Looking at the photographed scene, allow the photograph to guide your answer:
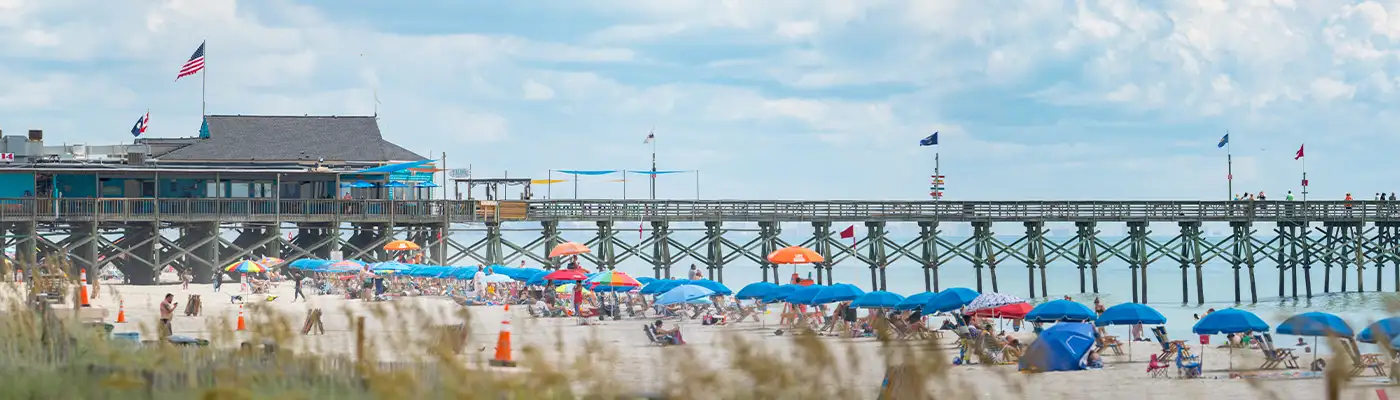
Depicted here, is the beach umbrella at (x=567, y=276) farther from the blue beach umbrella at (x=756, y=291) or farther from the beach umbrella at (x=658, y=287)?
the blue beach umbrella at (x=756, y=291)

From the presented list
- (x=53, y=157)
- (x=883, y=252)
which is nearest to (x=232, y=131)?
(x=53, y=157)

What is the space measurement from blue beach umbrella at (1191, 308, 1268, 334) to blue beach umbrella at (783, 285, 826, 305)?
849 cm

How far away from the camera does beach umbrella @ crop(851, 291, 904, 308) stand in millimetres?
27172

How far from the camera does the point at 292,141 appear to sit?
53.3 m

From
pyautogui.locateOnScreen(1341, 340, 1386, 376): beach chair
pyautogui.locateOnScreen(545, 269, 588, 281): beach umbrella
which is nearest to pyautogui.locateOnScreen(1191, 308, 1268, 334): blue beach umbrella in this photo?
pyautogui.locateOnScreen(1341, 340, 1386, 376): beach chair

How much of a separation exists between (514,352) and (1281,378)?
32.1ft

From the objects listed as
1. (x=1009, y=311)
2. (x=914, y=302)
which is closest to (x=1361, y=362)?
(x=1009, y=311)

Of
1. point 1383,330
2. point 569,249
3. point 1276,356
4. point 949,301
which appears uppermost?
point 569,249

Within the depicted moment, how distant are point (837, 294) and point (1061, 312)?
5726 millimetres

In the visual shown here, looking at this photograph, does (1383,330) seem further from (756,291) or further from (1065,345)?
(756,291)

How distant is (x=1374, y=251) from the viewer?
184 feet

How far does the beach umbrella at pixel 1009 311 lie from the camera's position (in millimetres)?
24828

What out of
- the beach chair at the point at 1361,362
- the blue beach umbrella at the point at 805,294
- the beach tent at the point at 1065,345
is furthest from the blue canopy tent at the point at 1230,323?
the blue beach umbrella at the point at 805,294

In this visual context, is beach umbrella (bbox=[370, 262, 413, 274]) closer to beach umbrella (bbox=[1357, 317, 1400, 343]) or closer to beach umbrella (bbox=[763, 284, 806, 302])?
beach umbrella (bbox=[763, 284, 806, 302])
